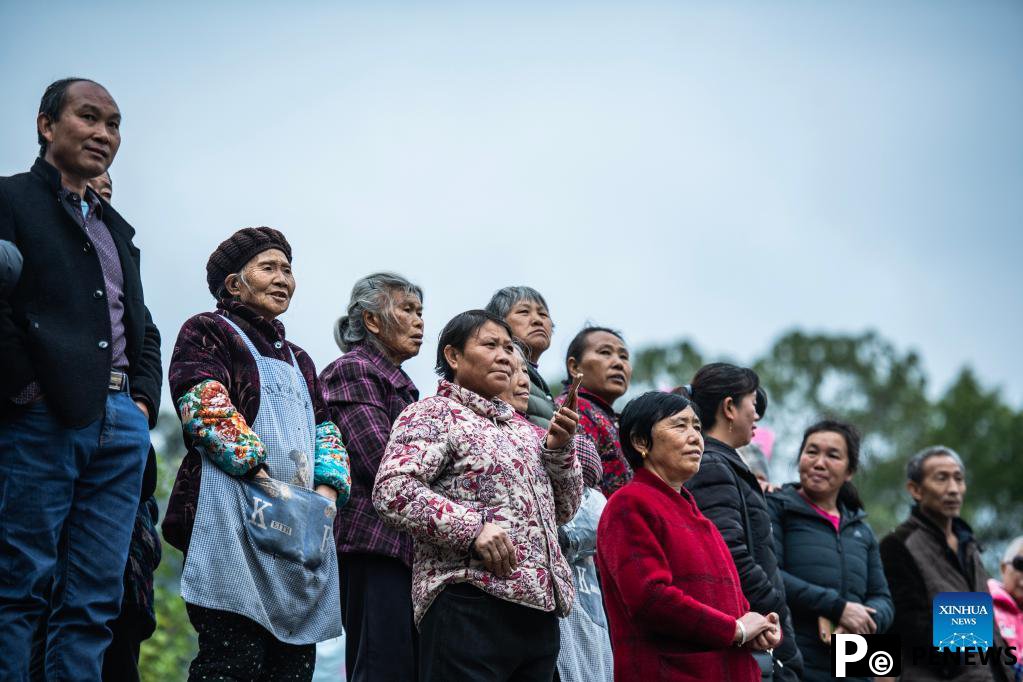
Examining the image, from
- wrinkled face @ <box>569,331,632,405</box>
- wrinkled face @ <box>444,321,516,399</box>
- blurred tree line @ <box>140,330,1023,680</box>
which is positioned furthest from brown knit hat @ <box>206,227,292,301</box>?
blurred tree line @ <box>140,330,1023,680</box>

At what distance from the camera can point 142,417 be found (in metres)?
3.90

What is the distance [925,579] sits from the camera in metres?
7.02

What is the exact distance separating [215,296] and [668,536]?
209 cm

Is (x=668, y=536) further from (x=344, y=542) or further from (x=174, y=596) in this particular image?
(x=174, y=596)

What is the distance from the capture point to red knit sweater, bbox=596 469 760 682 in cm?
430

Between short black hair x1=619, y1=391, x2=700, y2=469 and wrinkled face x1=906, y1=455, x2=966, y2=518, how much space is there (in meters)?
3.23

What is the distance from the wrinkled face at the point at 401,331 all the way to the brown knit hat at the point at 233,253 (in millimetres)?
730

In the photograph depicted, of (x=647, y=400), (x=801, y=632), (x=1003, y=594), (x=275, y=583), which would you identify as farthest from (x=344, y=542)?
(x=1003, y=594)

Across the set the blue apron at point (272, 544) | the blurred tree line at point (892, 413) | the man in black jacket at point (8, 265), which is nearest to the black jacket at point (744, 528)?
the blue apron at point (272, 544)

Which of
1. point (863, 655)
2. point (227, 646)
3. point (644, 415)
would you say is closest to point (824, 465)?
point (863, 655)

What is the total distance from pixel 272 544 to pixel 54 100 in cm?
173

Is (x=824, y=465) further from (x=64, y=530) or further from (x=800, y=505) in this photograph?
(x=64, y=530)

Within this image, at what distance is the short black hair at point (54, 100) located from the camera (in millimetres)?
3924

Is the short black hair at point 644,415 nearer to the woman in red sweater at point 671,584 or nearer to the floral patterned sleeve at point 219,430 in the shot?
the woman in red sweater at point 671,584
